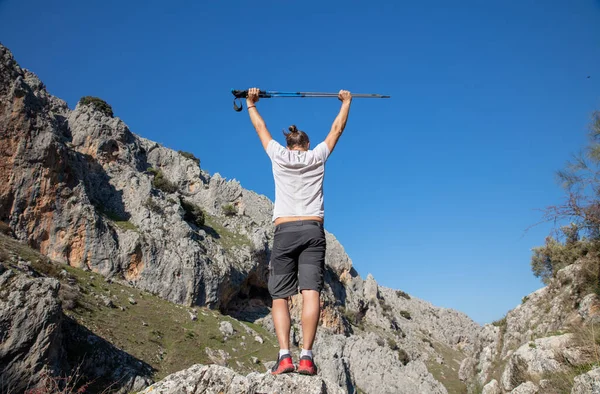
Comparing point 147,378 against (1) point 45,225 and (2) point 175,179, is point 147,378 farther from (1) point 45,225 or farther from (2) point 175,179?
(2) point 175,179

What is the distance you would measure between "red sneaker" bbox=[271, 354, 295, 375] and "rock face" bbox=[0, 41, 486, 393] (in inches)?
540

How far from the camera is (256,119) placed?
17.2 ft

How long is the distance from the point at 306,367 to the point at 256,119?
2.93 meters

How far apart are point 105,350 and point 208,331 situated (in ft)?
38.3

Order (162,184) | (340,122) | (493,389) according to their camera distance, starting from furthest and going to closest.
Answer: (162,184), (493,389), (340,122)

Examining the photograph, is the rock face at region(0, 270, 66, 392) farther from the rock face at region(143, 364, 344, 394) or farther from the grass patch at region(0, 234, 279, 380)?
the rock face at region(143, 364, 344, 394)

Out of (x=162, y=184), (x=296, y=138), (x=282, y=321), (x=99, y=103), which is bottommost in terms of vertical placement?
(x=282, y=321)

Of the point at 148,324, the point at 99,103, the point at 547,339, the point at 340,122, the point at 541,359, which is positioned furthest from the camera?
the point at 99,103

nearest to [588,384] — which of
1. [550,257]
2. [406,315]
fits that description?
[550,257]

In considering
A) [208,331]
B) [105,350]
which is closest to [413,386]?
[208,331]

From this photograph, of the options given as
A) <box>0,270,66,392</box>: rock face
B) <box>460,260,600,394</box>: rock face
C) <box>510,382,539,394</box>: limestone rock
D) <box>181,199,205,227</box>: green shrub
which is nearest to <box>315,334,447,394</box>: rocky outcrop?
<box>460,260,600,394</box>: rock face

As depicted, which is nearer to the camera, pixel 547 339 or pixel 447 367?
pixel 547 339

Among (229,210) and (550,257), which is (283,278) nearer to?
(550,257)

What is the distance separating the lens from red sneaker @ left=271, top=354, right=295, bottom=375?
13.0 feet
